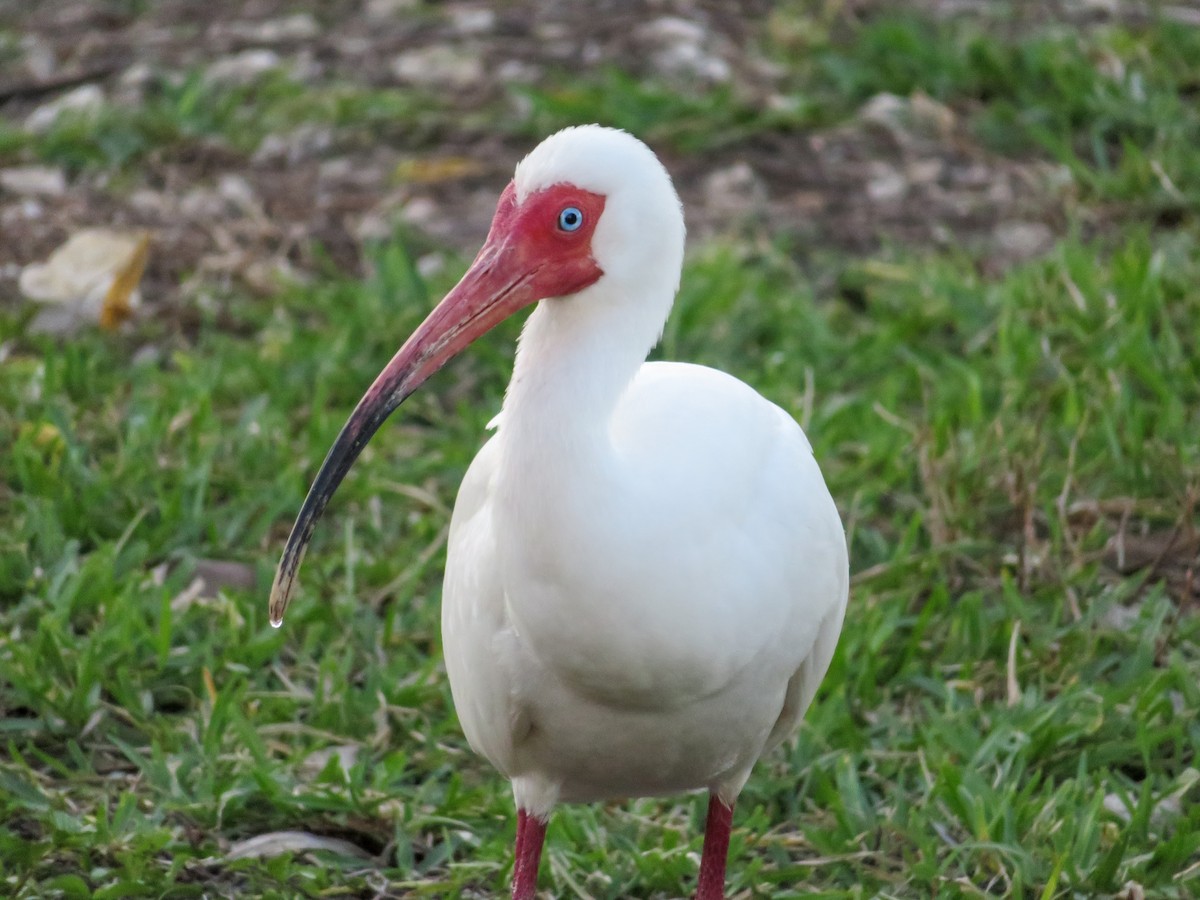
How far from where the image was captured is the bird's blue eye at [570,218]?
10.8ft

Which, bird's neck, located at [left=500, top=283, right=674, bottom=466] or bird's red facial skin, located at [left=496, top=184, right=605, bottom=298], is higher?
bird's red facial skin, located at [left=496, top=184, right=605, bottom=298]

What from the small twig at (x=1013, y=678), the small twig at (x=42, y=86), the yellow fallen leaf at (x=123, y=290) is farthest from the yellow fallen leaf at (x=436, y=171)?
the small twig at (x=1013, y=678)

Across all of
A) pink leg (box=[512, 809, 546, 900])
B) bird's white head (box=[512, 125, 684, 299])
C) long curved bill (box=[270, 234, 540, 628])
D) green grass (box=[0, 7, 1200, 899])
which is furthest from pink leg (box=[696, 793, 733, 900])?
bird's white head (box=[512, 125, 684, 299])

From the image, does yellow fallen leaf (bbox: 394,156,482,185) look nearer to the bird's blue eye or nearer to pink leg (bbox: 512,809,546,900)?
pink leg (bbox: 512,809,546,900)

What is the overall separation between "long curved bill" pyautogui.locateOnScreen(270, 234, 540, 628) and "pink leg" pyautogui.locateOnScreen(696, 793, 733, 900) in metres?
1.10

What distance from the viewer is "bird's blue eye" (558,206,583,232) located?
3.30m

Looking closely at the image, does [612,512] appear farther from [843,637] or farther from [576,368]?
[843,637]

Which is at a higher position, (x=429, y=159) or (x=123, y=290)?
(x=123, y=290)

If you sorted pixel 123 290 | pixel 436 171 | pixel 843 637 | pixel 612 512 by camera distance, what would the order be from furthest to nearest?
pixel 436 171 → pixel 123 290 → pixel 843 637 → pixel 612 512

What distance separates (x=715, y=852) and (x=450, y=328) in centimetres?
133

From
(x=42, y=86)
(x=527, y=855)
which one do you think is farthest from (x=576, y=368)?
(x=42, y=86)

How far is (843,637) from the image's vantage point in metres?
4.78

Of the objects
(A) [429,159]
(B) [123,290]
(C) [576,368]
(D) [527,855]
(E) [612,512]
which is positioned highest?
(C) [576,368]

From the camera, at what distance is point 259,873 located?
156 inches
